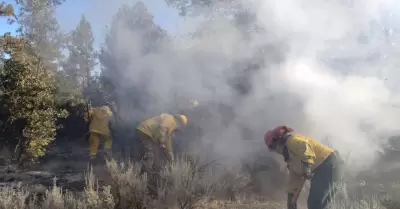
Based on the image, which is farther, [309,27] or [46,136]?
[46,136]

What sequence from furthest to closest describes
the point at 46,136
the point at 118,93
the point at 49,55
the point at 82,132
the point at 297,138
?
the point at 49,55
the point at 82,132
the point at 118,93
the point at 46,136
the point at 297,138

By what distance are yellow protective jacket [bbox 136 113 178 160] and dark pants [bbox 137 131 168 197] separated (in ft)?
0.29

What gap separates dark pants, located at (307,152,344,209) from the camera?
4660mm

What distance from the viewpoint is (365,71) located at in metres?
7.68

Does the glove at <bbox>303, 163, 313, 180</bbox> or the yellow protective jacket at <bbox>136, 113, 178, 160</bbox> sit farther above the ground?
the yellow protective jacket at <bbox>136, 113, 178, 160</bbox>

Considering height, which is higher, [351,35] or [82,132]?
[351,35]

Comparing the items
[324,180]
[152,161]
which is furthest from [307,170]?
[152,161]

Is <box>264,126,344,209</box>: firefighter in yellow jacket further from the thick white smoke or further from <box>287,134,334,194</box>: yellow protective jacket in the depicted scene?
the thick white smoke

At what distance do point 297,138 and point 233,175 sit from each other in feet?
6.03

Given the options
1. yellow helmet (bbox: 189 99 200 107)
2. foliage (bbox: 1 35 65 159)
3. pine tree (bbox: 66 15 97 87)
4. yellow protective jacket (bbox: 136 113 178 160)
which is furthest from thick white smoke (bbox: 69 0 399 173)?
pine tree (bbox: 66 15 97 87)

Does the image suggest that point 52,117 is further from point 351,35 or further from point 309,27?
point 351,35

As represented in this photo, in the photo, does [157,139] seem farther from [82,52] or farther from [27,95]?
[82,52]

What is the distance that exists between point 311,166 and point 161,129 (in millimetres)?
2682

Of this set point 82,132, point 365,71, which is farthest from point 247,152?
point 82,132
